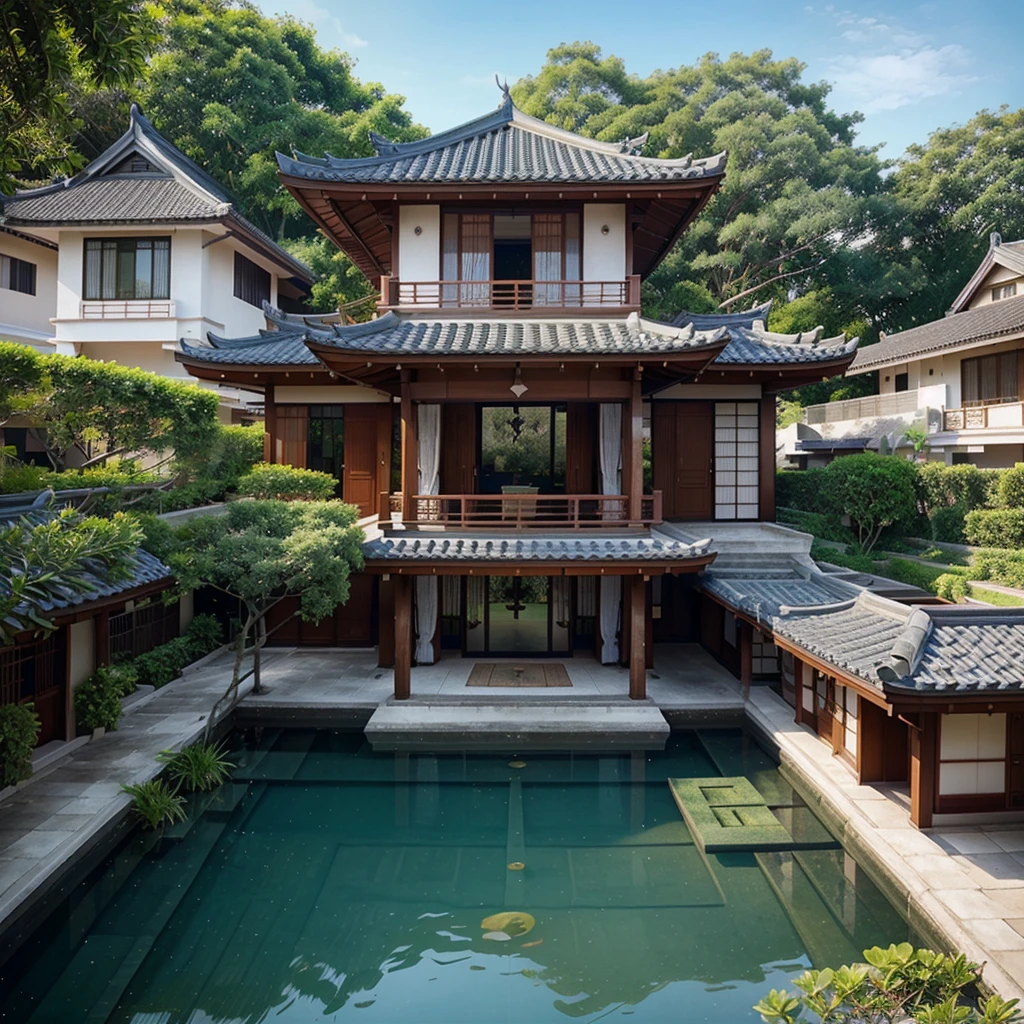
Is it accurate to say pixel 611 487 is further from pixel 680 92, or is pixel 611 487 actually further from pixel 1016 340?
pixel 680 92

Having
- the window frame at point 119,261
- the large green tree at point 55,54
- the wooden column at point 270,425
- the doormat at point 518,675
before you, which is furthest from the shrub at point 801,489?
the window frame at point 119,261

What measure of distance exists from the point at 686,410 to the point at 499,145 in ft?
21.6

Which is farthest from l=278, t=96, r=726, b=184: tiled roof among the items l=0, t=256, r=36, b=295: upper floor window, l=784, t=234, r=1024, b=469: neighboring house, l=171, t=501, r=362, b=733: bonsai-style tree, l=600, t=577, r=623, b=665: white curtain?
l=0, t=256, r=36, b=295: upper floor window

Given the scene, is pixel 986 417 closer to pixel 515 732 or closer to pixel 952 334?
pixel 952 334

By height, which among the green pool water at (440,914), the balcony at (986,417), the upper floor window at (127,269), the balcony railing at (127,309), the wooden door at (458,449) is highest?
the upper floor window at (127,269)

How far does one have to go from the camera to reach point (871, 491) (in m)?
16.8

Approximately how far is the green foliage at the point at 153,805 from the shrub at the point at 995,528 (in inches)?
650

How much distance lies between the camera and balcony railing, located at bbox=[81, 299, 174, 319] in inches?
774

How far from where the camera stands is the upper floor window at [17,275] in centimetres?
2023

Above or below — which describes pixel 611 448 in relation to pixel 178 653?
above

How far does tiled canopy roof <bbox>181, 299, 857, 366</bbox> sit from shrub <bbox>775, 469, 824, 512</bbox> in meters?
4.71

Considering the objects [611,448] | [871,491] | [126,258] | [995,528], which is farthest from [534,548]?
[126,258]

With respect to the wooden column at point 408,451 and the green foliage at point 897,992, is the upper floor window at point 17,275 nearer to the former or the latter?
the wooden column at point 408,451

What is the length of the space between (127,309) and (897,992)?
2231 cm
